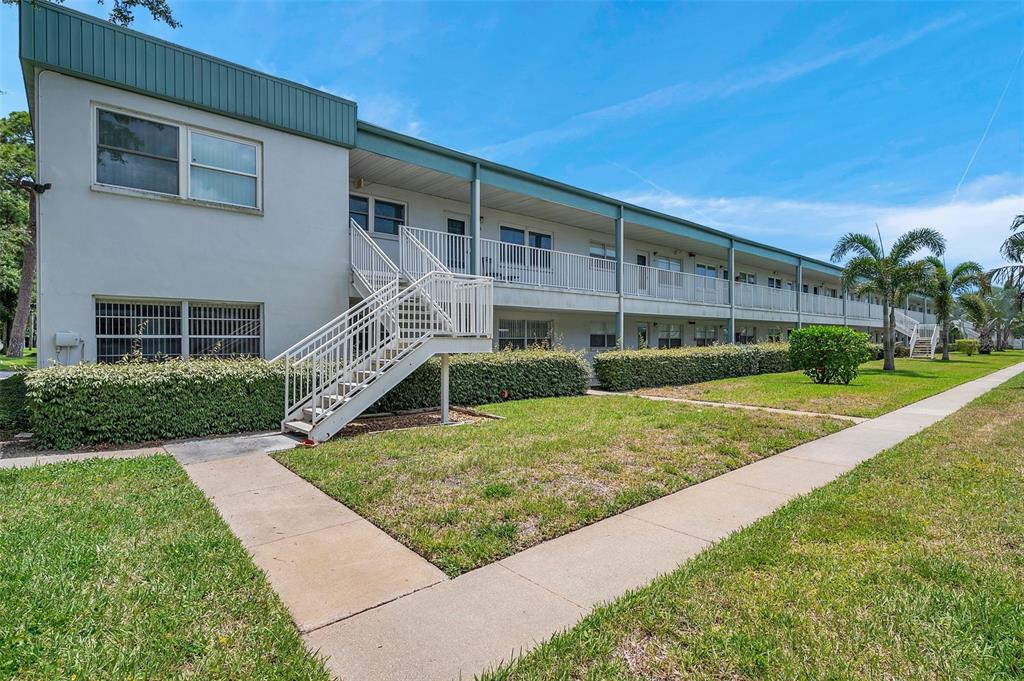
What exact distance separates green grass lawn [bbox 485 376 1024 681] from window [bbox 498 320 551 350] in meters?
12.4

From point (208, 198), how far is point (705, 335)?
22.5 meters

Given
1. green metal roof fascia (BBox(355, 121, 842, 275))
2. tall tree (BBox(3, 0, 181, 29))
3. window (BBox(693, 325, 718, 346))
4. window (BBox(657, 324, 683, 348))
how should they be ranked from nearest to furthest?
tall tree (BBox(3, 0, 181, 29)) → green metal roof fascia (BBox(355, 121, 842, 275)) → window (BBox(657, 324, 683, 348)) → window (BBox(693, 325, 718, 346))

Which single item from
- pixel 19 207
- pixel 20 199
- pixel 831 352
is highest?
pixel 20 199

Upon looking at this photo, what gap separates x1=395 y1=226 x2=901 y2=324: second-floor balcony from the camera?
13.5m

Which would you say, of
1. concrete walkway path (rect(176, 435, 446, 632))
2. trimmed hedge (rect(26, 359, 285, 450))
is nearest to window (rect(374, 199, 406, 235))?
trimmed hedge (rect(26, 359, 285, 450))

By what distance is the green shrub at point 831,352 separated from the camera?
1540 cm

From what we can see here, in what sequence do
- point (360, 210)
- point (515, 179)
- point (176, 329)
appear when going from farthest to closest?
point (515, 179), point (360, 210), point (176, 329)

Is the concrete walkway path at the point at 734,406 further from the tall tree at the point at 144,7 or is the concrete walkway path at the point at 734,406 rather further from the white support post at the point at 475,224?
the tall tree at the point at 144,7

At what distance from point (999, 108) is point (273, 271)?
23871mm

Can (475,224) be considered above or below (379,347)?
above

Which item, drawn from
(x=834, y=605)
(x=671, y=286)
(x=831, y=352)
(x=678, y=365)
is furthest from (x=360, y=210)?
(x=831, y=352)

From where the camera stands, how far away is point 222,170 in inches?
386

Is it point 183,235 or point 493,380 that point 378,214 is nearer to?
point 183,235

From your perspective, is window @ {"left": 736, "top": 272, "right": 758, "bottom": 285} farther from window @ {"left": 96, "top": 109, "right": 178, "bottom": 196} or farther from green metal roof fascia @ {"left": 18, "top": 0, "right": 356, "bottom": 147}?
window @ {"left": 96, "top": 109, "right": 178, "bottom": 196}
